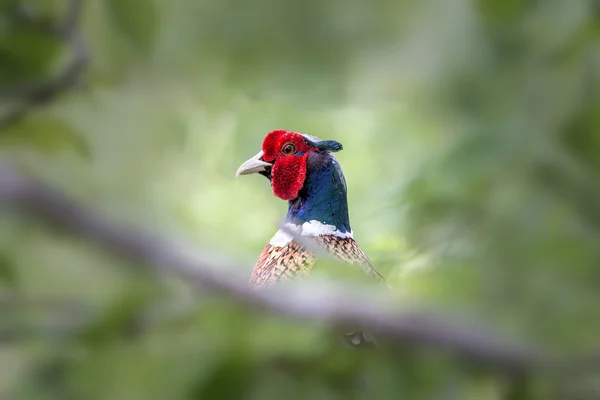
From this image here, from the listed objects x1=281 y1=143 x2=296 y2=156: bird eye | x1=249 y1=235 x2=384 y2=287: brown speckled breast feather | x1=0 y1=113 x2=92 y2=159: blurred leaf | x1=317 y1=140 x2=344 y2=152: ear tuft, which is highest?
x1=317 y1=140 x2=344 y2=152: ear tuft

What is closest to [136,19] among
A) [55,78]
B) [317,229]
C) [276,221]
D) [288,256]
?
[55,78]

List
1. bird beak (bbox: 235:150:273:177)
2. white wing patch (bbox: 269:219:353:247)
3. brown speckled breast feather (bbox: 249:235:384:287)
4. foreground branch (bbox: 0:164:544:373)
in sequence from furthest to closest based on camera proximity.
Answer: bird beak (bbox: 235:150:273:177) → white wing patch (bbox: 269:219:353:247) → brown speckled breast feather (bbox: 249:235:384:287) → foreground branch (bbox: 0:164:544:373)

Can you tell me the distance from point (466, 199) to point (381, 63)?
Result: 20 cm

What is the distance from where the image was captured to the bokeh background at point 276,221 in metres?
0.32

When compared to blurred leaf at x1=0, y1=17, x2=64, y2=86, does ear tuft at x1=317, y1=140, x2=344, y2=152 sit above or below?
above

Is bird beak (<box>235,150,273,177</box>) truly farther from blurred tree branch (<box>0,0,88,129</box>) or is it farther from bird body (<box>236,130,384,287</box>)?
blurred tree branch (<box>0,0,88,129</box>)

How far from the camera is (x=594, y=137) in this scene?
1.46ft

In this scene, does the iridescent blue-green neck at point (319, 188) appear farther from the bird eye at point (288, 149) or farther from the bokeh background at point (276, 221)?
the bokeh background at point (276, 221)

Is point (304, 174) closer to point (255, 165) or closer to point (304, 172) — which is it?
point (304, 172)

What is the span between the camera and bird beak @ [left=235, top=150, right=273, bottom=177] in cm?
148

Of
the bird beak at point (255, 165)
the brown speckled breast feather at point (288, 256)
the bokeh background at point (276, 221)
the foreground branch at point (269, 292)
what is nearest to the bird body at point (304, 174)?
the bird beak at point (255, 165)

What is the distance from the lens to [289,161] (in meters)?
1.51

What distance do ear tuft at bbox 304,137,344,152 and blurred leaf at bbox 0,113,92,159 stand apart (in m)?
1.06

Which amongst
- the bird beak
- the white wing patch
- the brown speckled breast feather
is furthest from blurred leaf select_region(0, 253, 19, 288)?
the bird beak
